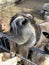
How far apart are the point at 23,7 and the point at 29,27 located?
295 cm

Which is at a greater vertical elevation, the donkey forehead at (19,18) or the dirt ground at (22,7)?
the donkey forehead at (19,18)

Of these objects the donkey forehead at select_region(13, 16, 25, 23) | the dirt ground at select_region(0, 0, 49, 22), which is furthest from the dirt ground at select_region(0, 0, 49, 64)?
the donkey forehead at select_region(13, 16, 25, 23)

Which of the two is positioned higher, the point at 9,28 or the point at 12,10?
the point at 9,28

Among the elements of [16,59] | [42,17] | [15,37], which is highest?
[15,37]

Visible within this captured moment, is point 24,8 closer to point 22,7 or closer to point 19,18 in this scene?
point 22,7

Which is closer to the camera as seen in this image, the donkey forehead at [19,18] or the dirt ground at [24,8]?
the donkey forehead at [19,18]

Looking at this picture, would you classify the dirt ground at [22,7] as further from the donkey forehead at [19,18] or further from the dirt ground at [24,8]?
the donkey forehead at [19,18]

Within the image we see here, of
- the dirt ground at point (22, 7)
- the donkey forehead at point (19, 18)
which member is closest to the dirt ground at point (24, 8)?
the dirt ground at point (22, 7)

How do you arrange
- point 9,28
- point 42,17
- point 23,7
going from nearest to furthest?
point 9,28, point 42,17, point 23,7

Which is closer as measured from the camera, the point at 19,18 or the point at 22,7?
the point at 19,18

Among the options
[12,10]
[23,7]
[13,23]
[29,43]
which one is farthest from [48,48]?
[23,7]

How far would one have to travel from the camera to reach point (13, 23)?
899mm

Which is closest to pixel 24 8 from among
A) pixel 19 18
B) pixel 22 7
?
pixel 22 7

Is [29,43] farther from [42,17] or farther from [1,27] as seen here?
[42,17]
